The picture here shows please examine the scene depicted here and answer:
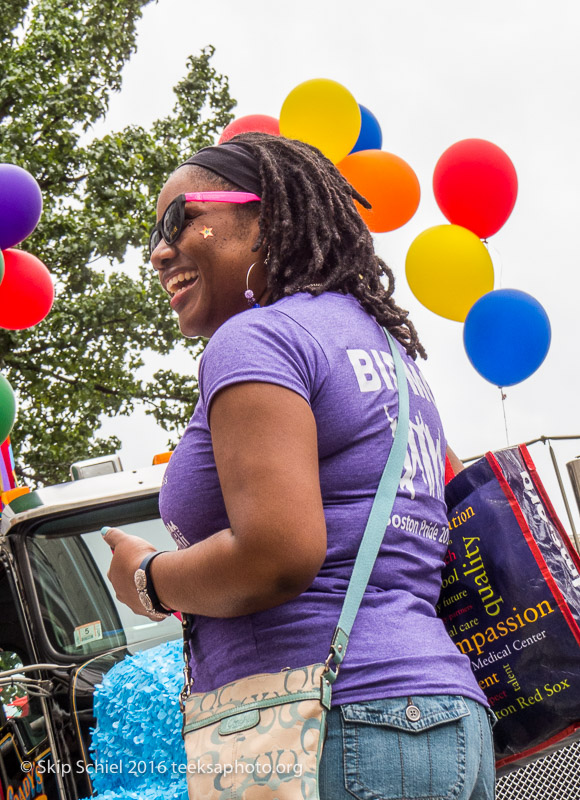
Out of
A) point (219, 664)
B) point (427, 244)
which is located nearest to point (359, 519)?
point (219, 664)

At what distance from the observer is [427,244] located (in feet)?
15.5

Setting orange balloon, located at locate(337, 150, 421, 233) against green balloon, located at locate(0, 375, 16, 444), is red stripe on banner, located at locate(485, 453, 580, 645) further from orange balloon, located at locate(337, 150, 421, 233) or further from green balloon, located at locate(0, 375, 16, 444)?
green balloon, located at locate(0, 375, 16, 444)

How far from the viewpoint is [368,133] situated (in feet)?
16.7

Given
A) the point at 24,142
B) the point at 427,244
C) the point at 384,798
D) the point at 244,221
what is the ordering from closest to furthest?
the point at 384,798
the point at 244,221
the point at 427,244
the point at 24,142

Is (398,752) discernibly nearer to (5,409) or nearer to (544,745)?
(544,745)

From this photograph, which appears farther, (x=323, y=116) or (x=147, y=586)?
(x=323, y=116)

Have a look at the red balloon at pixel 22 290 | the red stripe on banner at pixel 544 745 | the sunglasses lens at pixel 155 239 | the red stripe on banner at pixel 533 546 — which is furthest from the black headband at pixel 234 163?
the red balloon at pixel 22 290

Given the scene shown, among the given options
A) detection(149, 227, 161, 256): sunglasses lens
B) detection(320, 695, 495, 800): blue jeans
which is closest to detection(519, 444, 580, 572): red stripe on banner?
detection(320, 695, 495, 800): blue jeans

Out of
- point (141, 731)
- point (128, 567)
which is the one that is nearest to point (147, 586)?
point (128, 567)

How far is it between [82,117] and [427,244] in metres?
8.25

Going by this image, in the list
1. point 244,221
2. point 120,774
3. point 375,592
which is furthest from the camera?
point 120,774

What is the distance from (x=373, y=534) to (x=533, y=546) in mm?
391

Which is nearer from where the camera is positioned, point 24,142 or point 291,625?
point 291,625

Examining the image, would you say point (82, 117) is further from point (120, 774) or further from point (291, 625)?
point (291, 625)
